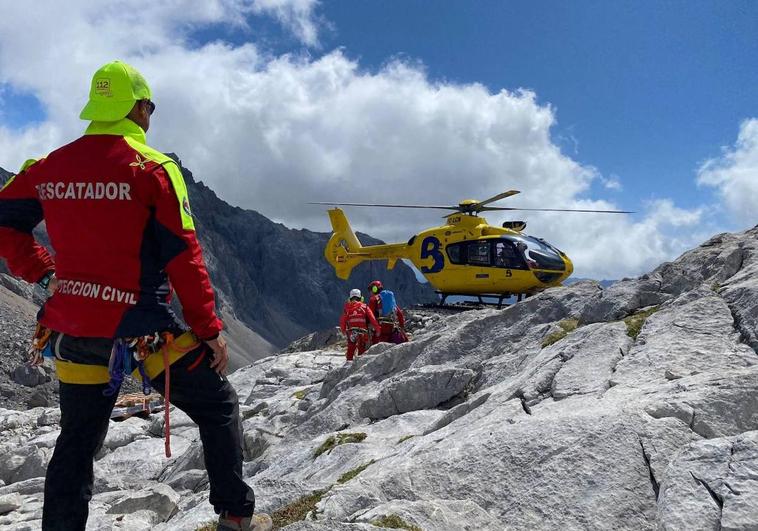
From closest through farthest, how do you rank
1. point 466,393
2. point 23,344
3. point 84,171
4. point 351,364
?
point 84,171 < point 466,393 < point 351,364 < point 23,344

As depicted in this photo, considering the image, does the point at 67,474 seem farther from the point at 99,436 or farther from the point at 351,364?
the point at 351,364

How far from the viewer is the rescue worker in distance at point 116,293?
13.0ft

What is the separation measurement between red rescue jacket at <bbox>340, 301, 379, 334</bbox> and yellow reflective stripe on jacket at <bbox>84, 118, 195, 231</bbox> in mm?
14021

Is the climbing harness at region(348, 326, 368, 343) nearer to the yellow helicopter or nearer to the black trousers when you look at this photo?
the yellow helicopter

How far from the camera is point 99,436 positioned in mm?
4117

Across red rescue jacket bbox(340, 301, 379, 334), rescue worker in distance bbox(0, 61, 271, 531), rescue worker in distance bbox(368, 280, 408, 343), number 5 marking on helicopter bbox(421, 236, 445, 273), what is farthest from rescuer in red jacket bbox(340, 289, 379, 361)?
rescue worker in distance bbox(0, 61, 271, 531)

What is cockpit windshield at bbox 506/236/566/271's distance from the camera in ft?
85.4

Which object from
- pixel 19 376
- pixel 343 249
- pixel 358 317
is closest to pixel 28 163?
pixel 358 317

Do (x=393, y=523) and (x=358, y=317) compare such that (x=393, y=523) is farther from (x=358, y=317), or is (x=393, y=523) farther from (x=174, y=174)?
(x=358, y=317)

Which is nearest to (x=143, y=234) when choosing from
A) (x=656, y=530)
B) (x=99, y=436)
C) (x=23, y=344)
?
(x=99, y=436)

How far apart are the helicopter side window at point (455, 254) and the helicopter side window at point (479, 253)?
44 cm

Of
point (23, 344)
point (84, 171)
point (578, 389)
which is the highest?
point (23, 344)

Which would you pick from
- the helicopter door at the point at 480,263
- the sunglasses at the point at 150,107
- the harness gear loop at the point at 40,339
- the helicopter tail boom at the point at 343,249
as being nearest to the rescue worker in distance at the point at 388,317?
the helicopter door at the point at 480,263

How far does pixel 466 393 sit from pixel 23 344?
69.3m
